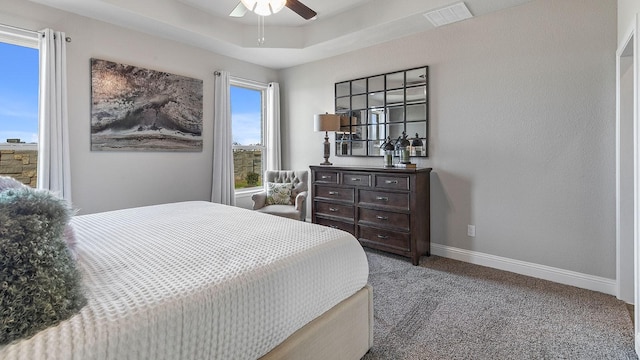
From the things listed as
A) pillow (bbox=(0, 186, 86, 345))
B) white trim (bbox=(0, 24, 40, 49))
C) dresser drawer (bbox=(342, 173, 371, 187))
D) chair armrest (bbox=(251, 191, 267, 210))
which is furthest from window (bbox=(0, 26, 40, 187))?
dresser drawer (bbox=(342, 173, 371, 187))

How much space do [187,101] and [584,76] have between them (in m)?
4.20

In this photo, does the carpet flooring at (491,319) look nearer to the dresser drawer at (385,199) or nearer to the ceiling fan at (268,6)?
the dresser drawer at (385,199)

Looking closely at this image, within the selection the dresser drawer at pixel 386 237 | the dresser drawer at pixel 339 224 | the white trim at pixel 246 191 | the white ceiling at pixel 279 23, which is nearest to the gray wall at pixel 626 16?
the white ceiling at pixel 279 23

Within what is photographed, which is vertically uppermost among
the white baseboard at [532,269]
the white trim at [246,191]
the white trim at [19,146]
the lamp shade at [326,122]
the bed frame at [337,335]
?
the lamp shade at [326,122]

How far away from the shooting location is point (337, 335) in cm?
151

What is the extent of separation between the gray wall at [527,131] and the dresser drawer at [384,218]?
490 mm

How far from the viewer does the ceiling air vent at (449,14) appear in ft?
9.75

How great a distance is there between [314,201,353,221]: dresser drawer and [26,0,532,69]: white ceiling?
Result: 206 cm

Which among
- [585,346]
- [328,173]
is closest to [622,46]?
[585,346]

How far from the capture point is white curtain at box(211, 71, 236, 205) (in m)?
4.25

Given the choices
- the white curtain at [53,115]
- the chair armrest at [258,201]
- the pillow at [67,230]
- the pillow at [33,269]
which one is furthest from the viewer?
the chair armrest at [258,201]

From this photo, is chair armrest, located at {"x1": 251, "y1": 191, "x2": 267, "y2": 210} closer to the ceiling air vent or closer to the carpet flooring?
the carpet flooring

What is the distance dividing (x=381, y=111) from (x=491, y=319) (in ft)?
8.47

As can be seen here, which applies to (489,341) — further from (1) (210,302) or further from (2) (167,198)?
(2) (167,198)
